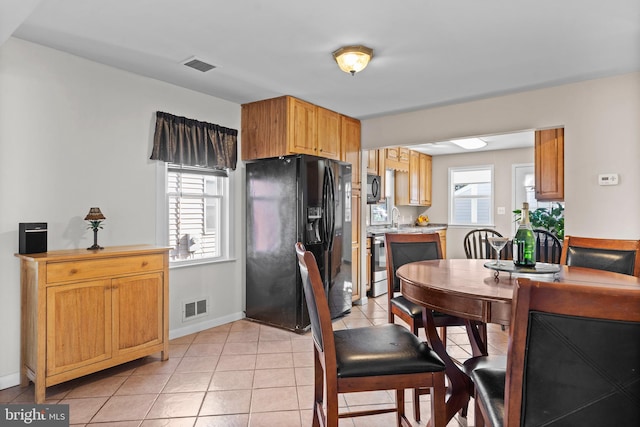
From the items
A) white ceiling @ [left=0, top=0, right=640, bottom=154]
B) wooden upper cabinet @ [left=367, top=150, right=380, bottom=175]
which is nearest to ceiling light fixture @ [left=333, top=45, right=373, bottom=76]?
white ceiling @ [left=0, top=0, right=640, bottom=154]

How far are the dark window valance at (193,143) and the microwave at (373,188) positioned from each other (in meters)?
2.10

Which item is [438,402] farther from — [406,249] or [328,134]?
[328,134]

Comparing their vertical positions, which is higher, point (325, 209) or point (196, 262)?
point (325, 209)

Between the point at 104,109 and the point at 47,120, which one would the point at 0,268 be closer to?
the point at 47,120

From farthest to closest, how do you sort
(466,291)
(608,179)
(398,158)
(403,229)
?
(398,158) → (403,229) → (608,179) → (466,291)

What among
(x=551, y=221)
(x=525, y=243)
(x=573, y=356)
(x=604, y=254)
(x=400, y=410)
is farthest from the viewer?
(x=551, y=221)

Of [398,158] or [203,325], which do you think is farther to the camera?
[398,158]

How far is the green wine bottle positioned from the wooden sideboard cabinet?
253cm

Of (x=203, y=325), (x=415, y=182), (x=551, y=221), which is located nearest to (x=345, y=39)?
(x=203, y=325)

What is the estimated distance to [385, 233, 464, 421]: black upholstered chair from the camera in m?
2.37

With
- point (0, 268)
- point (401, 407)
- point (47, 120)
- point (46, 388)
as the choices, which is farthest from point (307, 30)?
point (46, 388)

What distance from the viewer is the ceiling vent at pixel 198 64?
2.87 metres

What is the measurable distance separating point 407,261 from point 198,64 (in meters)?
2.26

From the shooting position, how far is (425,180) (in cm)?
714
